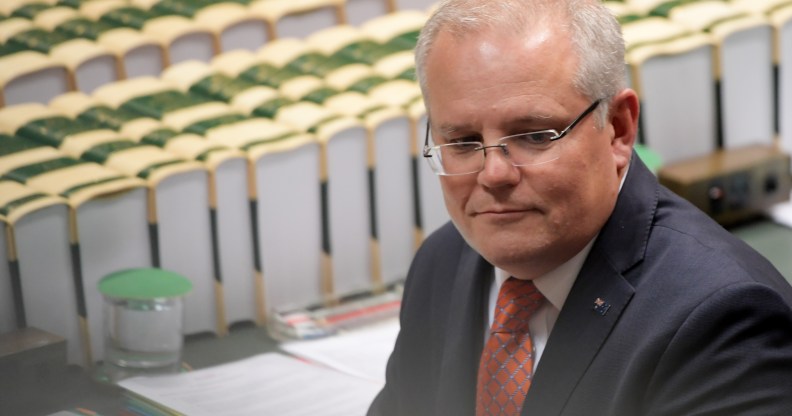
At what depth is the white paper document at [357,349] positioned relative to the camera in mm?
1866

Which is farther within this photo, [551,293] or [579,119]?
[551,293]

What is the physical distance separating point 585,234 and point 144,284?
817 millimetres

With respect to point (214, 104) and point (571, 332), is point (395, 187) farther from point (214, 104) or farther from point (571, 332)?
point (571, 332)

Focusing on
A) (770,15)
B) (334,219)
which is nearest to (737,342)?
(334,219)

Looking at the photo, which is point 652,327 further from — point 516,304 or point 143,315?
point 143,315

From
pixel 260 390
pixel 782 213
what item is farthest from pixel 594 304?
pixel 782 213

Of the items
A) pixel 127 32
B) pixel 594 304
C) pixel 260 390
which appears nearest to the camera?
pixel 594 304

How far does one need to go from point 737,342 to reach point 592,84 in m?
0.25

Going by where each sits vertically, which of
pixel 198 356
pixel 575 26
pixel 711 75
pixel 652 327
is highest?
pixel 575 26

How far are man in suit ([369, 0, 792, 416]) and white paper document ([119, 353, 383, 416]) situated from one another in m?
0.28

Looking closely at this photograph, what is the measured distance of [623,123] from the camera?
1.14 metres

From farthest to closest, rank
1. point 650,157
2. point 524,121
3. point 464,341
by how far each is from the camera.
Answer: point 650,157, point 464,341, point 524,121

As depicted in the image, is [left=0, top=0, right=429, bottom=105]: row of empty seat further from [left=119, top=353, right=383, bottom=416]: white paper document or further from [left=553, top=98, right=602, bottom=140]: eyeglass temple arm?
[left=553, top=98, right=602, bottom=140]: eyeglass temple arm

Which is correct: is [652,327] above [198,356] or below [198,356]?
above
